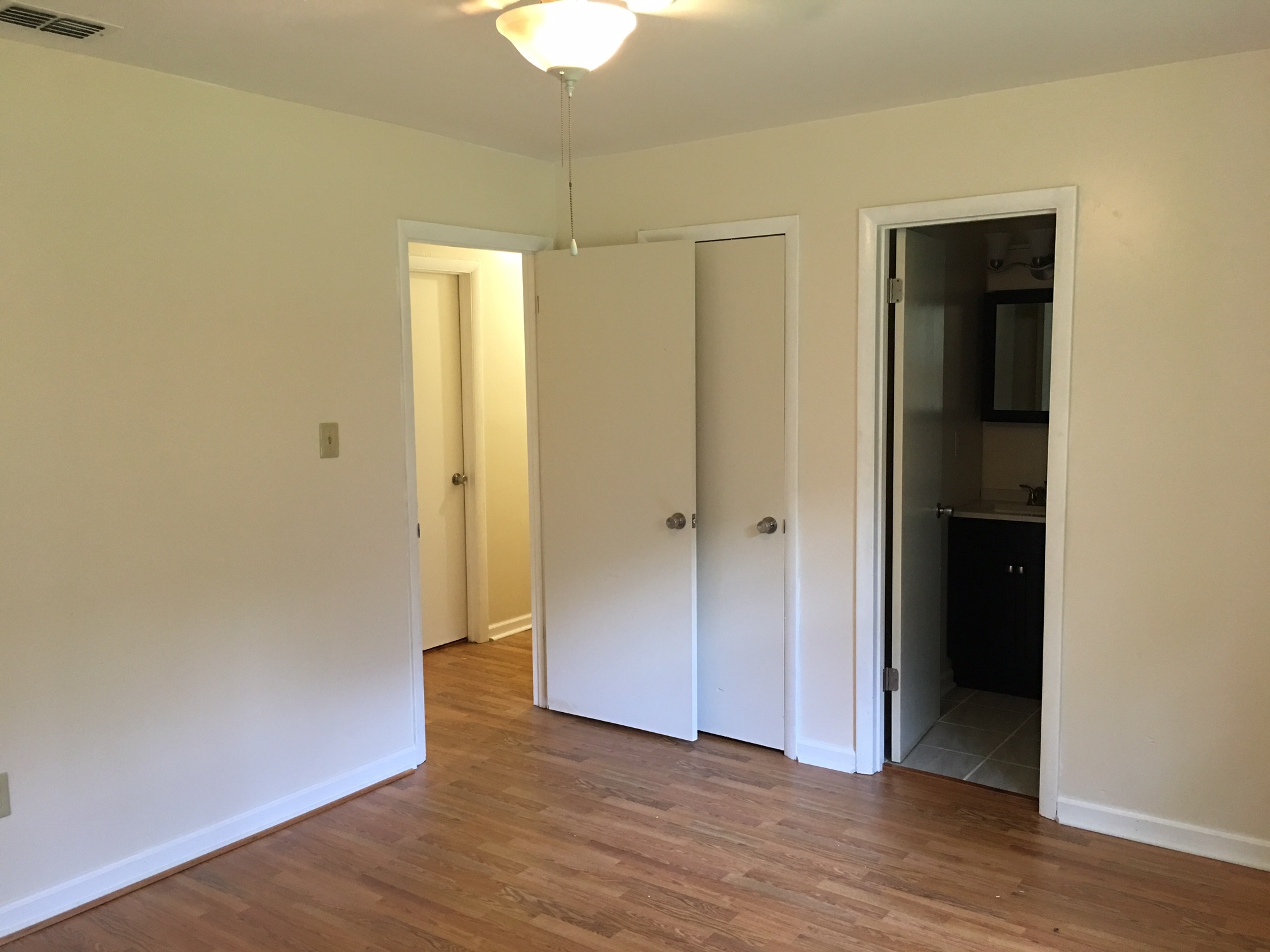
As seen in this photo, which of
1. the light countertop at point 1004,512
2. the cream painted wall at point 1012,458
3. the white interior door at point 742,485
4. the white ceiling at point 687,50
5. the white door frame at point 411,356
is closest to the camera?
the white ceiling at point 687,50

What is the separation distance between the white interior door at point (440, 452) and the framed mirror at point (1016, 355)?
2654mm

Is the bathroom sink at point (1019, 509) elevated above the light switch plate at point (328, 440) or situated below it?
below

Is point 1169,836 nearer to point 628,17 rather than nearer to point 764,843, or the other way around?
point 764,843

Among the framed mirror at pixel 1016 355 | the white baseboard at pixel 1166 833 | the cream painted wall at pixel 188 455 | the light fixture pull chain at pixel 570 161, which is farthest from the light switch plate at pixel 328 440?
the framed mirror at pixel 1016 355

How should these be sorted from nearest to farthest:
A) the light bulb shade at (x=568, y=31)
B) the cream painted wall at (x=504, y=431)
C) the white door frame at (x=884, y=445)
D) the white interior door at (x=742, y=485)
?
1. the light bulb shade at (x=568, y=31)
2. the white door frame at (x=884, y=445)
3. the white interior door at (x=742, y=485)
4. the cream painted wall at (x=504, y=431)

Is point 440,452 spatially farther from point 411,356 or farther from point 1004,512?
point 1004,512

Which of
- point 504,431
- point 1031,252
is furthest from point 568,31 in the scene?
point 504,431

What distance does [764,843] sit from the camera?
10.0ft

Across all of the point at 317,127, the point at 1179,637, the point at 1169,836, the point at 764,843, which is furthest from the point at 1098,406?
the point at 317,127

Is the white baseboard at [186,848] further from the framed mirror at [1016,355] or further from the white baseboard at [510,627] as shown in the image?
the framed mirror at [1016,355]

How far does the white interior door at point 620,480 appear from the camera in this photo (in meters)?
3.79

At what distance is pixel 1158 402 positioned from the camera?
2.91m

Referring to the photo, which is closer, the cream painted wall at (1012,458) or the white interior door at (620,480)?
the white interior door at (620,480)

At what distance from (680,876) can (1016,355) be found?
2.93 meters
